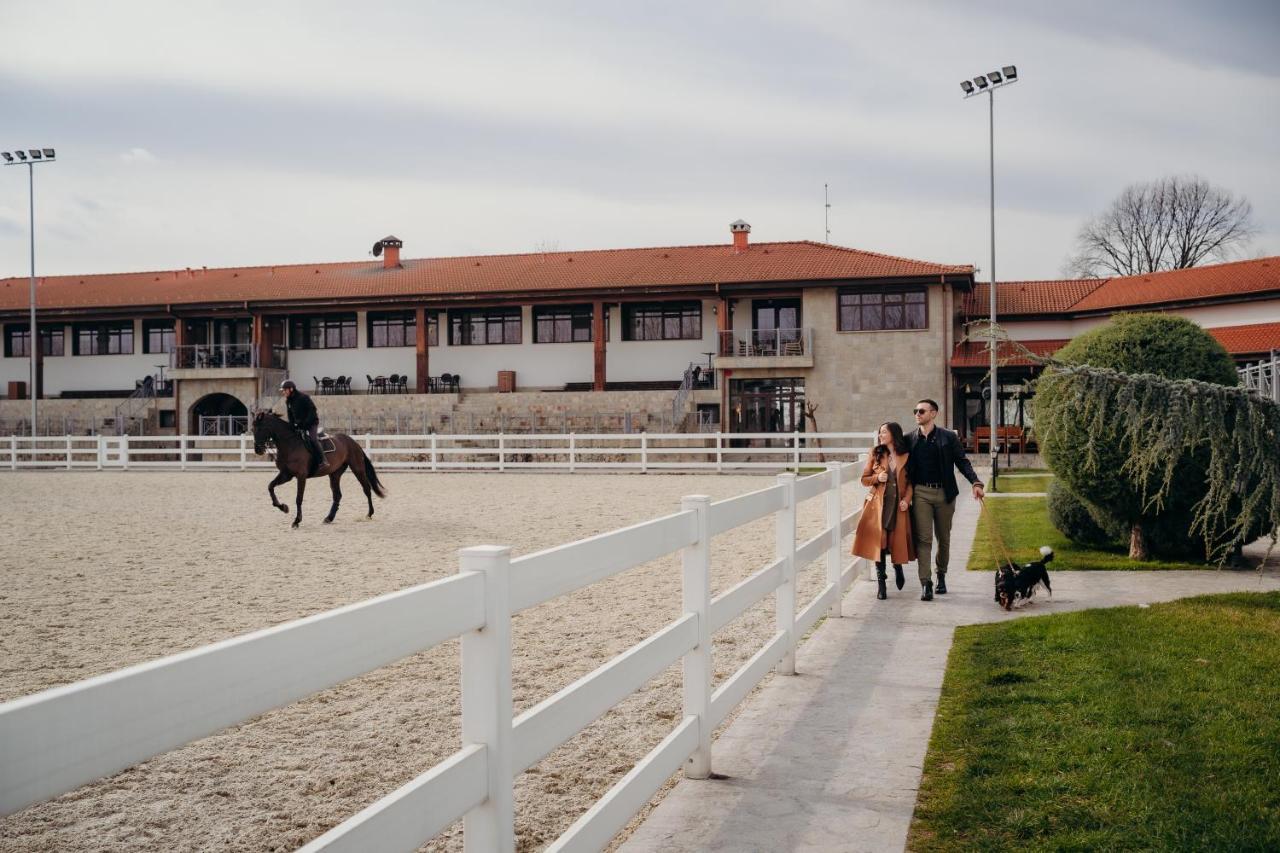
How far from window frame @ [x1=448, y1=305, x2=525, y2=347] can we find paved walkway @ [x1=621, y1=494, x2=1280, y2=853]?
30982mm

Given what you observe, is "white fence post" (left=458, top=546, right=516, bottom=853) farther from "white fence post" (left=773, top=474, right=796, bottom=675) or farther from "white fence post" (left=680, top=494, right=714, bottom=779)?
"white fence post" (left=773, top=474, right=796, bottom=675)

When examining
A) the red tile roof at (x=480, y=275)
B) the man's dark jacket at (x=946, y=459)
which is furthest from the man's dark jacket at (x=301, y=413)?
the red tile roof at (x=480, y=275)

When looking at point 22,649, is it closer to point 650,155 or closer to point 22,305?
point 650,155

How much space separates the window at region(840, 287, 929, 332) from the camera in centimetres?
3519

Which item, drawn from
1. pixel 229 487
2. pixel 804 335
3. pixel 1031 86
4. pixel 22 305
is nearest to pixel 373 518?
pixel 229 487

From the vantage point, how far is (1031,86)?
102ft

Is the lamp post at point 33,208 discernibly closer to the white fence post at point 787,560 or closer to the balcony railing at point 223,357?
the balcony railing at point 223,357

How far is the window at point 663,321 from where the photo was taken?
124 ft

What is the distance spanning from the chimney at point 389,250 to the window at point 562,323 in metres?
8.55

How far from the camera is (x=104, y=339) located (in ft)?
139

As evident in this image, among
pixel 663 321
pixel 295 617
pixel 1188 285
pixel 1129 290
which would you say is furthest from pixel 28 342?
pixel 1188 285

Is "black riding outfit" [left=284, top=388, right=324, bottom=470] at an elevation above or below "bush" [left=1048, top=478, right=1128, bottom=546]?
above

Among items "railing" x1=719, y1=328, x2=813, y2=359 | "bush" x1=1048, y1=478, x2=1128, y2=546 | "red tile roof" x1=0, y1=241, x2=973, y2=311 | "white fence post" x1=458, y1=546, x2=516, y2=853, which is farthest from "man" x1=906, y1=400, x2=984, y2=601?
"red tile roof" x1=0, y1=241, x2=973, y2=311

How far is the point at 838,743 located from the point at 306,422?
12.2 meters
